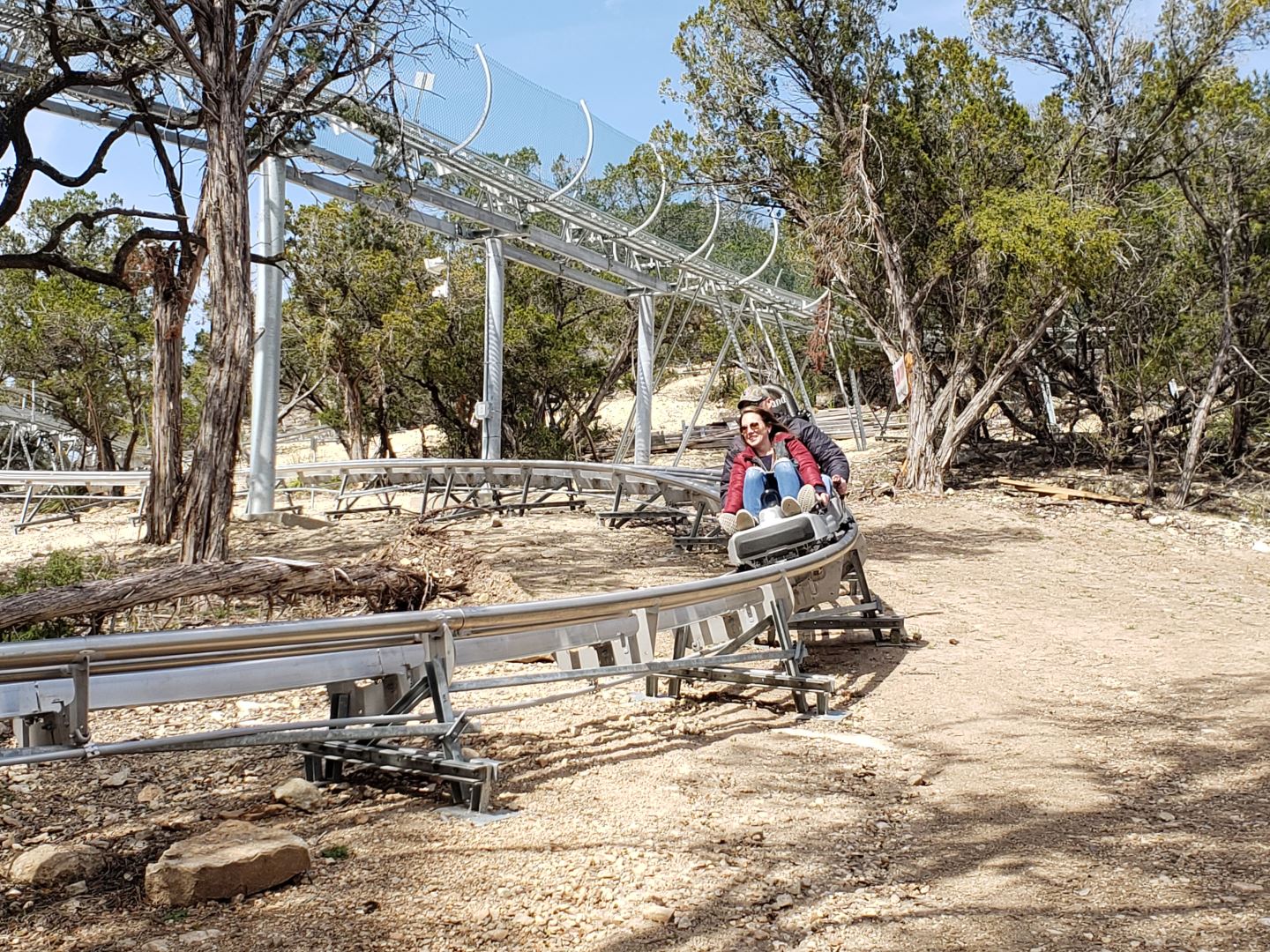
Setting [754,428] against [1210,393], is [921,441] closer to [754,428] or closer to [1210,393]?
[1210,393]

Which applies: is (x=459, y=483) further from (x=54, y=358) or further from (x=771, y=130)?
(x=54, y=358)

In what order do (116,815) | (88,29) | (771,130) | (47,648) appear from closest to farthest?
(47,648) < (116,815) < (88,29) < (771,130)

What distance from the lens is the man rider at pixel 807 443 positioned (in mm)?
8031

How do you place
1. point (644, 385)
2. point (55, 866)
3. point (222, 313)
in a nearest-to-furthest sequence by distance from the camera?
point (55, 866), point (222, 313), point (644, 385)

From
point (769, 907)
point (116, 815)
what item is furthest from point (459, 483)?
point (769, 907)

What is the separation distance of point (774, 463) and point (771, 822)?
4.14 meters

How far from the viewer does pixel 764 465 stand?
26.5 ft

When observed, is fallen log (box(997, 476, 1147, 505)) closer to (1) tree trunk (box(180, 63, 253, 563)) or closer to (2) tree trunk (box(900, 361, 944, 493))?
(2) tree trunk (box(900, 361, 944, 493))

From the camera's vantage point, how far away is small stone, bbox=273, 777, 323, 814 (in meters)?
4.14

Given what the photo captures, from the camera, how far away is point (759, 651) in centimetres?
626

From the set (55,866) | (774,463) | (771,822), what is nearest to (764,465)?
(774,463)

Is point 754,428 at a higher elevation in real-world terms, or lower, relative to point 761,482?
higher

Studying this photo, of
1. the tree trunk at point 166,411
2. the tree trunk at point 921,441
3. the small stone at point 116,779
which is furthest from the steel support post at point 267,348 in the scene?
the small stone at point 116,779

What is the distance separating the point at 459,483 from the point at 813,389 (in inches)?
1278
